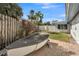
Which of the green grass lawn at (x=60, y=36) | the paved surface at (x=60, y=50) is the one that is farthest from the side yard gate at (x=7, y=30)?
the green grass lawn at (x=60, y=36)

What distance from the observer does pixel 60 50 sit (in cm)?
338

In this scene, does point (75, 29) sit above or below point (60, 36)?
above

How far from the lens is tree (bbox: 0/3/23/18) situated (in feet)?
10.9

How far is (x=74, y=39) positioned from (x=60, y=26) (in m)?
0.35

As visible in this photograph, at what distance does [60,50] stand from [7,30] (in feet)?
3.25

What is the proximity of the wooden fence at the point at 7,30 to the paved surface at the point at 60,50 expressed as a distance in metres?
0.47

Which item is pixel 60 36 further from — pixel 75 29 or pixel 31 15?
pixel 31 15

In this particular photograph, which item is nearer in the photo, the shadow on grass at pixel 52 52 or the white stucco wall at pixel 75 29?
the shadow on grass at pixel 52 52

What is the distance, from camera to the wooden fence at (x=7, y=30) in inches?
132

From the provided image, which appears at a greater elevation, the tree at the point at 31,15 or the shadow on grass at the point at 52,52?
the tree at the point at 31,15

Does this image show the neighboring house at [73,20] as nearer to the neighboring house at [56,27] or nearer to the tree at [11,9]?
the neighboring house at [56,27]

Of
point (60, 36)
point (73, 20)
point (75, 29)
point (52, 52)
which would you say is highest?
point (73, 20)

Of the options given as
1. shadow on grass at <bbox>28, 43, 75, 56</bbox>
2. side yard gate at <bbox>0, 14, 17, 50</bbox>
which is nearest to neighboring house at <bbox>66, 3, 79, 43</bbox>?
shadow on grass at <bbox>28, 43, 75, 56</bbox>

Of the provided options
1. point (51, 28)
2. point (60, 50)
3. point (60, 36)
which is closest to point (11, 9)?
point (51, 28)
